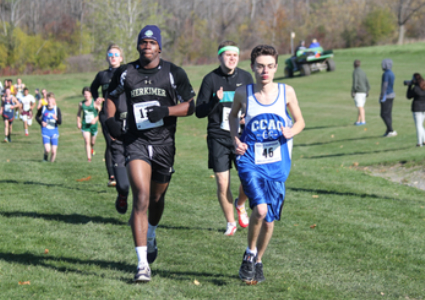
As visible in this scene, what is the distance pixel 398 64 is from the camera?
41.1 meters

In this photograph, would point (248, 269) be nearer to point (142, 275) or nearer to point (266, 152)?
point (142, 275)

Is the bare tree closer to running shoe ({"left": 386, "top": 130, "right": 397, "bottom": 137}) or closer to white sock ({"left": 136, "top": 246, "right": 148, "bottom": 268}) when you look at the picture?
running shoe ({"left": 386, "top": 130, "right": 397, "bottom": 137})

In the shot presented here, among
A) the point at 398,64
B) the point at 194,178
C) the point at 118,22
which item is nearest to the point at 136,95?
the point at 194,178

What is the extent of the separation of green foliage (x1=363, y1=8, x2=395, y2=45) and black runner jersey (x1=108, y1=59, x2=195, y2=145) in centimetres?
6819

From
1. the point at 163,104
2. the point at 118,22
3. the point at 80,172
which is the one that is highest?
the point at 118,22

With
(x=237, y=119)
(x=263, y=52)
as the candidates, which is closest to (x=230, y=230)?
(x=237, y=119)

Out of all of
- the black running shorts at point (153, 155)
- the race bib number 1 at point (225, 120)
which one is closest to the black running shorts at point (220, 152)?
the race bib number 1 at point (225, 120)

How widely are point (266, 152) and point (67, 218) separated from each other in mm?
4099

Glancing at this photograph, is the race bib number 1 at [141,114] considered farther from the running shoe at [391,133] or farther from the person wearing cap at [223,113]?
the running shoe at [391,133]

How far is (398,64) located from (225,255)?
127 feet

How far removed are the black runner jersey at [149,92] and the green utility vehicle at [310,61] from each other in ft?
113

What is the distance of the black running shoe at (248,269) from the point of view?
5008 millimetres

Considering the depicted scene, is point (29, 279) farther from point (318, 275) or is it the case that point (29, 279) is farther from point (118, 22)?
point (118, 22)

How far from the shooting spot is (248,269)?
5.02 metres
